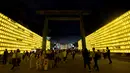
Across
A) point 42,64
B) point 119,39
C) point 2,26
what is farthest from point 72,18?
point 42,64

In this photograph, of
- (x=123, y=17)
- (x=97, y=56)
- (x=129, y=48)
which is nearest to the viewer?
(x=97, y=56)

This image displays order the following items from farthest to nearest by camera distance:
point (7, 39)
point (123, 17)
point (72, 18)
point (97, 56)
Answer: point (72, 18)
point (7, 39)
point (123, 17)
point (97, 56)

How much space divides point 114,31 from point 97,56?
4184 cm

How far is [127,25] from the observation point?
135ft

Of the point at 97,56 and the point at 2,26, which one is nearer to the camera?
the point at 97,56

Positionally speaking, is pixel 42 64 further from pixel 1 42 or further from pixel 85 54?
pixel 1 42

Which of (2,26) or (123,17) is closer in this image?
(123,17)

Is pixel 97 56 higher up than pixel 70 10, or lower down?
lower down

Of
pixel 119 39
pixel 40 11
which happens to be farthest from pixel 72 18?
pixel 119 39

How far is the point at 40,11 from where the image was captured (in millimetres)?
63562

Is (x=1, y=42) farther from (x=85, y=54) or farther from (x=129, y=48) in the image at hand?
(x=85, y=54)

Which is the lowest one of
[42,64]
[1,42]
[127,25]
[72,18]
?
[42,64]

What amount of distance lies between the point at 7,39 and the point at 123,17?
3473 centimetres

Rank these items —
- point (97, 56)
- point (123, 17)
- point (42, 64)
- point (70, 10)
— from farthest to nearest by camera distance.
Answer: point (70, 10) → point (123, 17) → point (42, 64) → point (97, 56)
